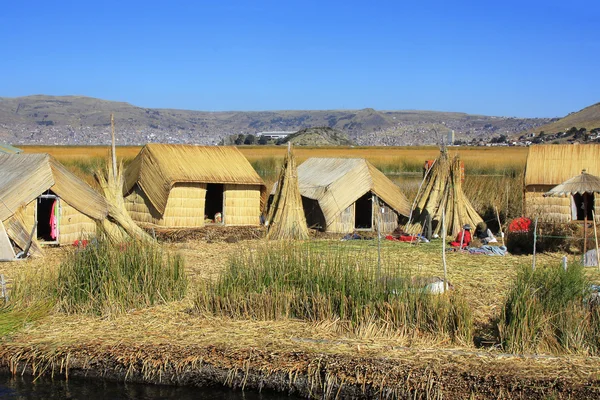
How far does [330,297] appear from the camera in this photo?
7.83 meters

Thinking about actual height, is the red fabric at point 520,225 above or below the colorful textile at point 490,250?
above

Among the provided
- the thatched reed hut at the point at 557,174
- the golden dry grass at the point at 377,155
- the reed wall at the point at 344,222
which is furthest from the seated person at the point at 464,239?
the golden dry grass at the point at 377,155

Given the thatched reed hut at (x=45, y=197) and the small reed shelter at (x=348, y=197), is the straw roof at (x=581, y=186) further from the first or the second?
the thatched reed hut at (x=45, y=197)

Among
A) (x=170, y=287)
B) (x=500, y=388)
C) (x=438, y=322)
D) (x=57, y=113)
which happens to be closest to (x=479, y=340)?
(x=438, y=322)

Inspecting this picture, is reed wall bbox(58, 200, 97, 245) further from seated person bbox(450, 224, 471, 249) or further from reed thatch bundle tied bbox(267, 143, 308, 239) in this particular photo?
seated person bbox(450, 224, 471, 249)

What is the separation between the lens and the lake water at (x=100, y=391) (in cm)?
676

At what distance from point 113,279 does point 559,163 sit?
36.7 feet

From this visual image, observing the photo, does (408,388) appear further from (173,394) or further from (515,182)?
(515,182)

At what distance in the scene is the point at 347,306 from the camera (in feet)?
25.6

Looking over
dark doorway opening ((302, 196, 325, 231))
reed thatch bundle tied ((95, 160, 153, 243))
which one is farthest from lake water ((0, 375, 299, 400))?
dark doorway opening ((302, 196, 325, 231))

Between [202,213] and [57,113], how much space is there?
107858mm

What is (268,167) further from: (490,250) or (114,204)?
(490,250)

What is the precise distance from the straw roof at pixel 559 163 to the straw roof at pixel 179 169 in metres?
5.70

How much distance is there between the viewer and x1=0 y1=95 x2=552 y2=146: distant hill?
97.1 m
